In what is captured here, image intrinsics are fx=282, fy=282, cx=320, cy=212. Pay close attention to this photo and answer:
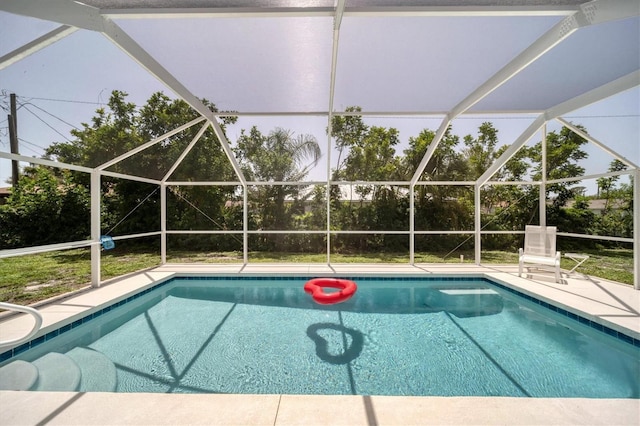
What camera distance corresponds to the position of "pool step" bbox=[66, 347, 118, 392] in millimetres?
2517

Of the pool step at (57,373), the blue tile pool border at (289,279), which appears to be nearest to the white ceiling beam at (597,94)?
the blue tile pool border at (289,279)

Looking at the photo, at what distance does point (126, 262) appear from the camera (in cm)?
855

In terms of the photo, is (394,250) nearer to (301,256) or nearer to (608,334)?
(301,256)

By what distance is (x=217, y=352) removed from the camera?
3.15 meters

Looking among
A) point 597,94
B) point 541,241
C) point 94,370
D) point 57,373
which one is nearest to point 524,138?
point 597,94

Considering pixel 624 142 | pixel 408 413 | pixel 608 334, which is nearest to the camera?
pixel 408 413

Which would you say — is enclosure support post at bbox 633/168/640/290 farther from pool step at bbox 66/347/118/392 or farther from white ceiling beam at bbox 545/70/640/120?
pool step at bbox 66/347/118/392

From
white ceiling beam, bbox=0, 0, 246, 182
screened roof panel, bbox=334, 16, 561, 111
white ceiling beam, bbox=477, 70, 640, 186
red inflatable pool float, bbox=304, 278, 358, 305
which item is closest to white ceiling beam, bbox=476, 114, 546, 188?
white ceiling beam, bbox=477, 70, 640, 186

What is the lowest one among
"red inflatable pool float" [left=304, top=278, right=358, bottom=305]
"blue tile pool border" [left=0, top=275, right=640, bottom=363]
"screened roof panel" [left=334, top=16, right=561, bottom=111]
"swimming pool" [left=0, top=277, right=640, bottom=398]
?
"swimming pool" [left=0, top=277, right=640, bottom=398]

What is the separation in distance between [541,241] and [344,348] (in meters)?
5.04

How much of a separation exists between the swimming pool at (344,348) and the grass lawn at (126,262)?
10.5 feet

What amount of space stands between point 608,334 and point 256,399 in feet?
13.6

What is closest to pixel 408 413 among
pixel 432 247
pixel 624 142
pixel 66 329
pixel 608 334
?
pixel 608 334

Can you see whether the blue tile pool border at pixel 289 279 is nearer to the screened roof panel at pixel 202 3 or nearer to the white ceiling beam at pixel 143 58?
the white ceiling beam at pixel 143 58
